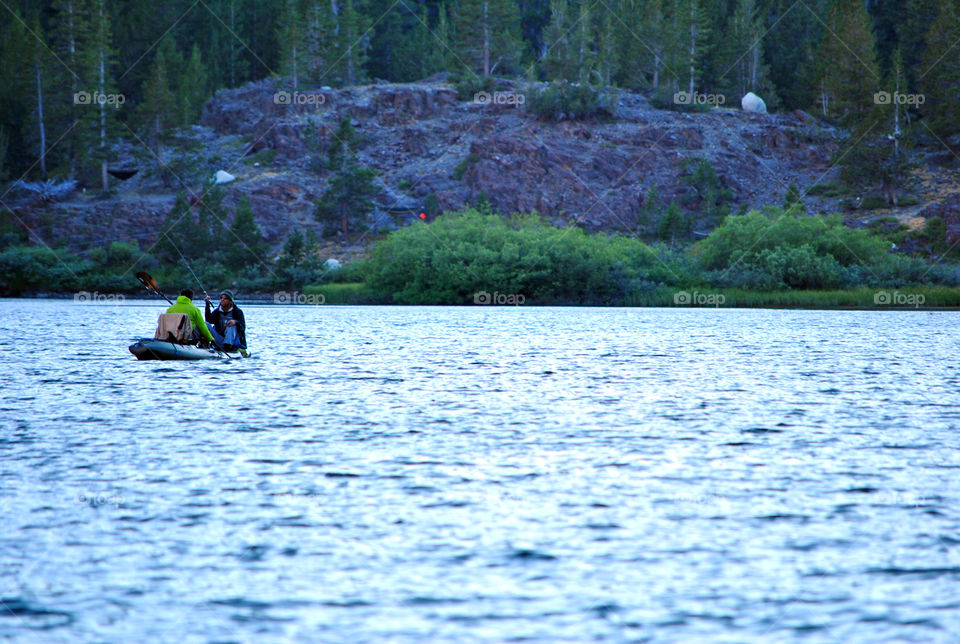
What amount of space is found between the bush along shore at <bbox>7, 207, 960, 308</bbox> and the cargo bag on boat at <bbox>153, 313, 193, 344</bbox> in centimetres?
4166

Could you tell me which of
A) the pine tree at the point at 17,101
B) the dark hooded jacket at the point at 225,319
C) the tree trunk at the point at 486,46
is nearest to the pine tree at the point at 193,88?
the pine tree at the point at 17,101

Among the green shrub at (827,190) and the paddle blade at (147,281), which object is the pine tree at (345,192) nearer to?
the green shrub at (827,190)

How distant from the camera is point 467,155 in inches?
3787

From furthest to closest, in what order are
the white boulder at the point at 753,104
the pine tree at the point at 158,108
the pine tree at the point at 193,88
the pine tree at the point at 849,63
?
the white boulder at the point at 753,104
the pine tree at the point at 193,88
the pine tree at the point at 158,108
the pine tree at the point at 849,63

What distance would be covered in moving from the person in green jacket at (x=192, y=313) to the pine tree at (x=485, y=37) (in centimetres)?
8310

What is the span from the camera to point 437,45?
379ft

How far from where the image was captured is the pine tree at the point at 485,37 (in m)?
108

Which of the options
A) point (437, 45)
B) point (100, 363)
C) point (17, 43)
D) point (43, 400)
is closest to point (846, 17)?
point (437, 45)

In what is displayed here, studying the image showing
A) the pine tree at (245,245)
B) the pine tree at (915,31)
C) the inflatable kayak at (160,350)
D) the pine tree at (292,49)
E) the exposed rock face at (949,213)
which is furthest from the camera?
the pine tree at (292,49)

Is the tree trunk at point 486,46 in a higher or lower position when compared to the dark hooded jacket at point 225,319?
higher

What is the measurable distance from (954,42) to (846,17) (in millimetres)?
9542

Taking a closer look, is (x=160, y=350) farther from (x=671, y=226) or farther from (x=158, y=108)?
(x=158, y=108)

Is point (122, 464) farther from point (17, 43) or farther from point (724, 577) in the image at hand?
point (17, 43)

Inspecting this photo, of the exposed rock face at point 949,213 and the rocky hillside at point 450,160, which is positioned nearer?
the exposed rock face at point 949,213
